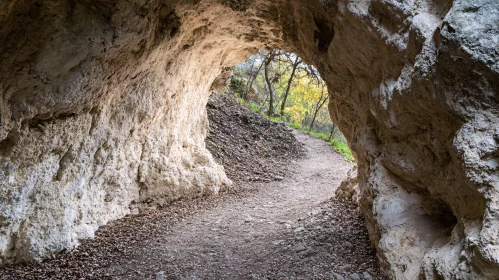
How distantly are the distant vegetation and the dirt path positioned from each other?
29.5 feet

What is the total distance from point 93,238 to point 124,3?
11.0 ft

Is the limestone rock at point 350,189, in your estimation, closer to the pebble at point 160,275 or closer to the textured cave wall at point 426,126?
the textured cave wall at point 426,126

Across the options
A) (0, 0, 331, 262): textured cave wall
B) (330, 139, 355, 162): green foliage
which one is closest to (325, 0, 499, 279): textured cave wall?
(0, 0, 331, 262): textured cave wall

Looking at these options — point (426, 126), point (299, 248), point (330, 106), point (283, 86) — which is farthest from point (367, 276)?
point (283, 86)

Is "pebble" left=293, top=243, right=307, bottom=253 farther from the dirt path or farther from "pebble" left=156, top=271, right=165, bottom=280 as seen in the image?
"pebble" left=156, top=271, right=165, bottom=280

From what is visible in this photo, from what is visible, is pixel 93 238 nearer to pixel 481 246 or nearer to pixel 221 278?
pixel 221 278

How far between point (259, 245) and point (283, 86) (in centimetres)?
1672

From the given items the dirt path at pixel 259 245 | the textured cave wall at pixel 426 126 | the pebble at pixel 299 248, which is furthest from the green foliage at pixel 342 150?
the textured cave wall at pixel 426 126

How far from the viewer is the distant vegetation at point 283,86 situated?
53.9 feet

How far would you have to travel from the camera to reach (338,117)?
616 centimetres

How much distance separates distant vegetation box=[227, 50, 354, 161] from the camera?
1644cm

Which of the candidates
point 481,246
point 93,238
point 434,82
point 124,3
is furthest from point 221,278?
point 124,3

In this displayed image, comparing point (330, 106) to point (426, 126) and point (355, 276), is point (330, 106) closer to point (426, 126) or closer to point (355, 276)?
point (426, 126)

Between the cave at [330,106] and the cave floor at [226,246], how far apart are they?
353 mm
